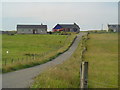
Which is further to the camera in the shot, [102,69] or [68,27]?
[68,27]

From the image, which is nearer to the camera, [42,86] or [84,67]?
[84,67]

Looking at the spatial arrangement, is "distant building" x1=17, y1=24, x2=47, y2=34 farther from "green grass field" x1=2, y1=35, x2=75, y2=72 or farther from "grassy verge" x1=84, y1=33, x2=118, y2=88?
"grassy verge" x1=84, y1=33, x2=118, y2=88

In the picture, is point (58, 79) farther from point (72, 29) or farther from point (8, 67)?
point (72, 29)

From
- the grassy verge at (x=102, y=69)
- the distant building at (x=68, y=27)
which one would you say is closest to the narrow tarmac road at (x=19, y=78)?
the grassy verge at (x=102, y=69)

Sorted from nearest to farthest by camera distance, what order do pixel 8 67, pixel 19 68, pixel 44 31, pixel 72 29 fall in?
pixel 8 67 < pixel 19 68 < pixel 44 31 < pixel 72 29

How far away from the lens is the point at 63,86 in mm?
12312

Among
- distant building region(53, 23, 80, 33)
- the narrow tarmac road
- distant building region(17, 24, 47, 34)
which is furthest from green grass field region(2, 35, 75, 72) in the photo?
distant building region(53, 23, 80, 33)

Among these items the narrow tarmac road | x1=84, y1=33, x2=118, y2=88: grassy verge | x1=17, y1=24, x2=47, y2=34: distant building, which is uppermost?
x1=17, y1=24, x2=47, y2=34: distant building

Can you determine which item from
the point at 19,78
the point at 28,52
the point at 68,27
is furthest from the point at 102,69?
the point at 68,27

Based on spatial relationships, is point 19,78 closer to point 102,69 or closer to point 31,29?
point 102,69

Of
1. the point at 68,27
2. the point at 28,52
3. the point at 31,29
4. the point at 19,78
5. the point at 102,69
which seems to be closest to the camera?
the point at 19,78

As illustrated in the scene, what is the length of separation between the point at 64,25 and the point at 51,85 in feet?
451

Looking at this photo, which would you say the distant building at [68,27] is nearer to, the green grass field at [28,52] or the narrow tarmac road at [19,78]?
the green grass field at [28,52]

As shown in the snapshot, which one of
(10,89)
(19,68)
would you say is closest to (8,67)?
(19,68)
